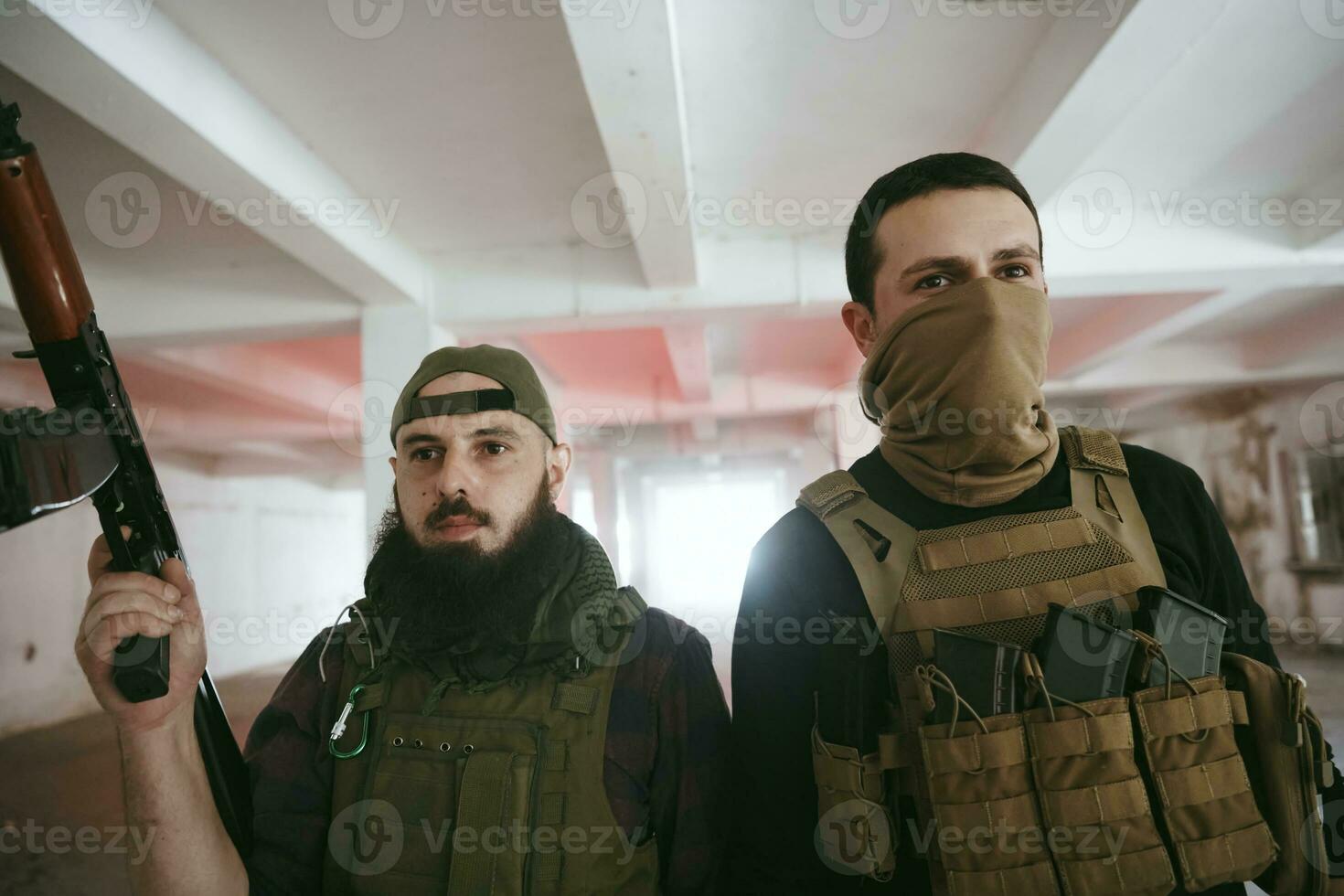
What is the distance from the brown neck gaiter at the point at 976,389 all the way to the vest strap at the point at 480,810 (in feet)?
2.83

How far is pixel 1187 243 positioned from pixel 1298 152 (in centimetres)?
57

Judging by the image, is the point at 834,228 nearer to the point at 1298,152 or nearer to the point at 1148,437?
the point at 1298,152

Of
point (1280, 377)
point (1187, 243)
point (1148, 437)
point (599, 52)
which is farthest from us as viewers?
point (1148, 437)

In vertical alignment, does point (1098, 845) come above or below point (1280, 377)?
below

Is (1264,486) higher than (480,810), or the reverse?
(1264,486)

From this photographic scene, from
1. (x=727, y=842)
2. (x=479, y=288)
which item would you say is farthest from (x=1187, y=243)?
(x=727, y=842)

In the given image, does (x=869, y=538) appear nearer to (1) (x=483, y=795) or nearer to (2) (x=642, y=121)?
(1) (x=483, y=795)

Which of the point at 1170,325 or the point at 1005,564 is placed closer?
the point at 1005,564

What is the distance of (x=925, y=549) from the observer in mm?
1042

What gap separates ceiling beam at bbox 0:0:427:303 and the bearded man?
4.12ft

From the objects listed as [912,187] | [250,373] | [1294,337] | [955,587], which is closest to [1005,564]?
[955,587]

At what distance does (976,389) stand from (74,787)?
638 cm

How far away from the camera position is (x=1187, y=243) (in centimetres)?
372

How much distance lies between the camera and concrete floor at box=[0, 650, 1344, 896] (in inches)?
140
